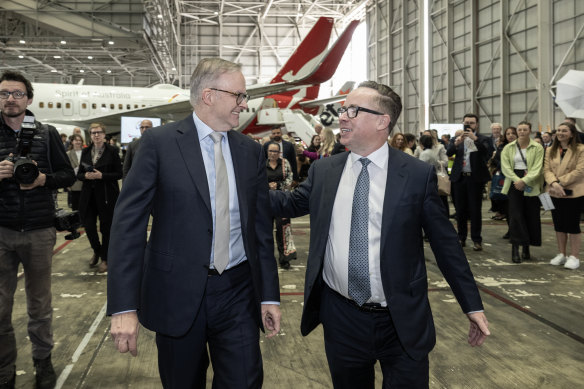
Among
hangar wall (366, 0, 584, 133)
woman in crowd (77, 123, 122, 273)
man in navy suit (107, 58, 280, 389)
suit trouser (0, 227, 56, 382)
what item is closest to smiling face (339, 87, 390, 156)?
man in navy suit (107, 58, 280, 389)

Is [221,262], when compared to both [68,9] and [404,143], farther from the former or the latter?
[68,9]

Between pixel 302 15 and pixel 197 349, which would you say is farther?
pixel 302 15

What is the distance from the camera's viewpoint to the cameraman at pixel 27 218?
2.77m

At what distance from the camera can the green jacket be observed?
6.30 metres

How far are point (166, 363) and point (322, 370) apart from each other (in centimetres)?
163

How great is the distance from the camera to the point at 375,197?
195 cm

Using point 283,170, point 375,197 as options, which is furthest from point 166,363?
point 283,170

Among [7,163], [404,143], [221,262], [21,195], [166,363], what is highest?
[404,143]

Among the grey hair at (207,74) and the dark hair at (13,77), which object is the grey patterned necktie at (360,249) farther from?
the dark hair at (13,77)

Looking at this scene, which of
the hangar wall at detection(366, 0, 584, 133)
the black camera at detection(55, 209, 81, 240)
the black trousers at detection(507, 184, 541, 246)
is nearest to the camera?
the black camera at detection(55, 209, 81, 240)

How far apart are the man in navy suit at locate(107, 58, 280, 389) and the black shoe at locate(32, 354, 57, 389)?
144 centimetres

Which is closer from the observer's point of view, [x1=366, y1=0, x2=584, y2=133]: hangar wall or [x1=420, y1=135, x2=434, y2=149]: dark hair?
[x1=420, y1=135, x2=434, y2=149]: dark hair

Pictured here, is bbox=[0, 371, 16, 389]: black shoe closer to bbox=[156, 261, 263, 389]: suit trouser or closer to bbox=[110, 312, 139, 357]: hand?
bbox=[156, 261, 263, 389]: suit trouser

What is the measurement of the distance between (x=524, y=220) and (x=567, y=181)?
788 millimetres
